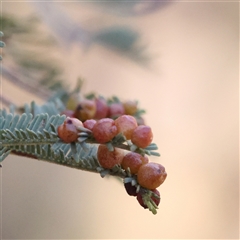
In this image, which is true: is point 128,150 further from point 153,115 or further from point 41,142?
point 153,115

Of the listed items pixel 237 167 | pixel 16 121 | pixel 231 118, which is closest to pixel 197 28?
pixel 231 118

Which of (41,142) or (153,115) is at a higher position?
(153,115)

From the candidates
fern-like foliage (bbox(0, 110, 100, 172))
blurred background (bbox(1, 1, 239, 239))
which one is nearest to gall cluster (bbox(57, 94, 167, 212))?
fern-like foliage (bbox(0, 110, 100, 172))

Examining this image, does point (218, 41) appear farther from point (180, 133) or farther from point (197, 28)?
point (180, 133)

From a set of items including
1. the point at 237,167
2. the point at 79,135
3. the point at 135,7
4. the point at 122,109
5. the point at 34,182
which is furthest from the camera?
the point at 237,167

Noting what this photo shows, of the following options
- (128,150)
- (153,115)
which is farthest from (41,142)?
(153,115)

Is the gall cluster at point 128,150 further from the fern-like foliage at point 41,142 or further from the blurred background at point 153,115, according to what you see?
the blurred background at point 153,115

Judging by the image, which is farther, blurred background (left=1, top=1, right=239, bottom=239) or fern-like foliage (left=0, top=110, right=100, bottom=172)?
blurred background (left=1, top=1, right=239, bottom=239)

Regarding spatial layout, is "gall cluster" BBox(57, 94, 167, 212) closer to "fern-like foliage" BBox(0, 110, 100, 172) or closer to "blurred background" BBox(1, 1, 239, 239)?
"fern-like foliage" BBox(0, 110, 100, 172)

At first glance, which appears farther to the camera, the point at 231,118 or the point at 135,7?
the point at 231,118
